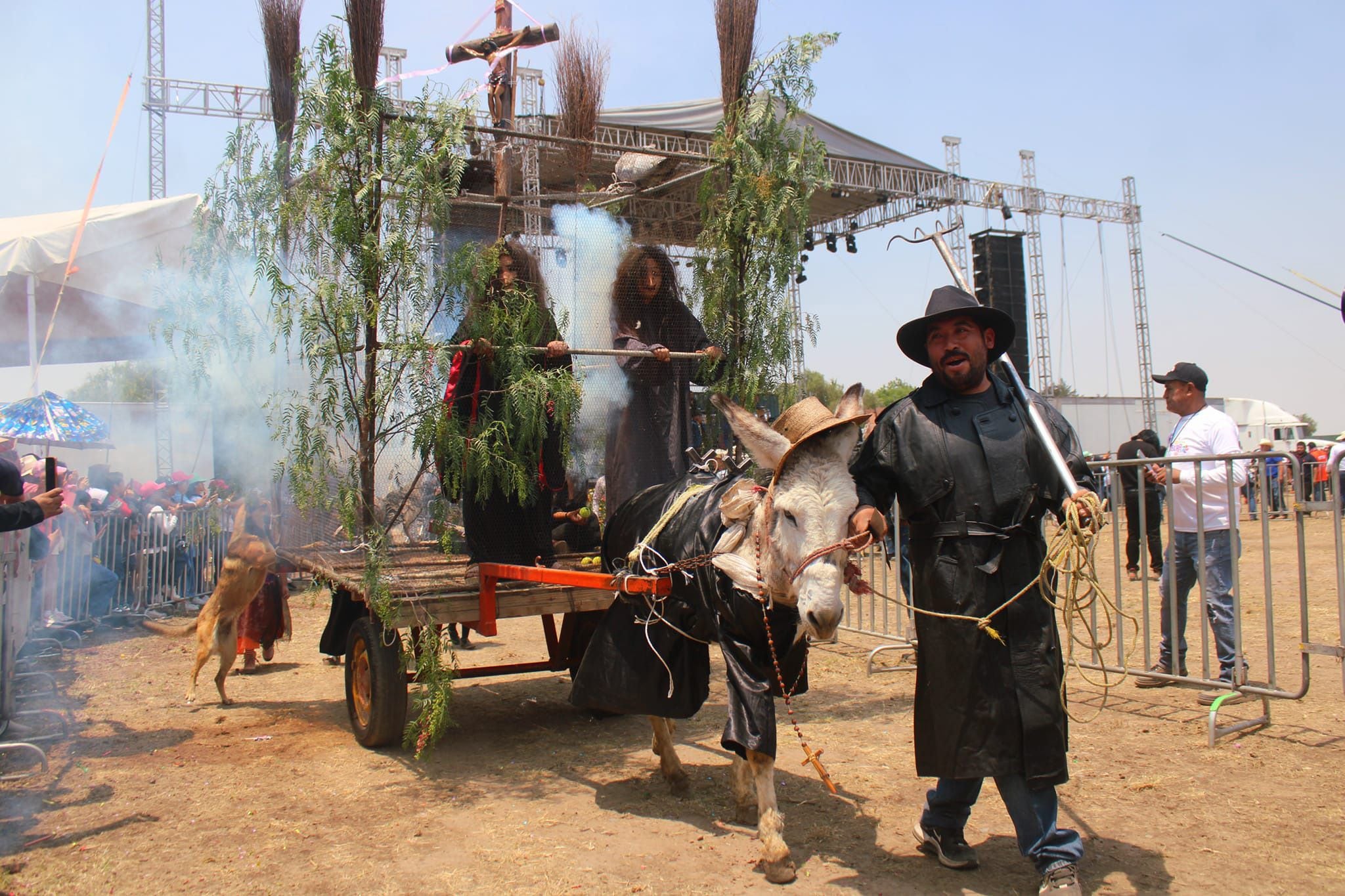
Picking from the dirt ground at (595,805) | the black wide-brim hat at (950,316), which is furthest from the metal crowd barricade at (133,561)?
the black wide-brim hat at (950,316)

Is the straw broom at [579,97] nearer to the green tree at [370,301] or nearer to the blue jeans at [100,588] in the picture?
the green tree at [370,301]

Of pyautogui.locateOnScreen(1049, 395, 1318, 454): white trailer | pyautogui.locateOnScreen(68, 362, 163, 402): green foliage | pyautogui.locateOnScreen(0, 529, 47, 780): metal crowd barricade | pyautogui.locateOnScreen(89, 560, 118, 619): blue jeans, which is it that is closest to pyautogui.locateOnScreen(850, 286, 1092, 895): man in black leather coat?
pyautogui.locateOnScreen(0, 529, 47, 780): metal crowd barricade

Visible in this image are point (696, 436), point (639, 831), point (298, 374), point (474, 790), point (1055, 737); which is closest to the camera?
point (1055, 737)

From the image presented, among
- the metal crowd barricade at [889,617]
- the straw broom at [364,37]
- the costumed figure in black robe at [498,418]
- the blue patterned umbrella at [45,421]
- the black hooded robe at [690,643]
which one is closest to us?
the black hooded robe at [690,643]

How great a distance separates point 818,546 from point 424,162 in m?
2.97

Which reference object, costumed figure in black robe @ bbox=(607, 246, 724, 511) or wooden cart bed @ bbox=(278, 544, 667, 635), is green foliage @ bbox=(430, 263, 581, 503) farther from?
costumed figure in black robe @ bbox=(607, 246, 724, 511)

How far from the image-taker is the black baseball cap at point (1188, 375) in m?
6.14

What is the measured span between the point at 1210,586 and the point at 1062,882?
336cm

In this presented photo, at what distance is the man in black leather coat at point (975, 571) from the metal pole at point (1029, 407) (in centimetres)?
5

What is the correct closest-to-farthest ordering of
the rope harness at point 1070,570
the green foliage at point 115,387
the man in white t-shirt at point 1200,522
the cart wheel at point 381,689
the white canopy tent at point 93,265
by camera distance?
the rope harness at point 1070,570
the cart wheel at point 381,689
the man in white t-shirt at point 1200,522
the white canopy tent at point 93,265
the green foliage at point 115,387

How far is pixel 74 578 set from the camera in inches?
370

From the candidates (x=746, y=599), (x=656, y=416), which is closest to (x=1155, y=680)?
(x=656, y=416)

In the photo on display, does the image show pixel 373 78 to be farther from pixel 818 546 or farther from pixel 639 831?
pixel 639 831

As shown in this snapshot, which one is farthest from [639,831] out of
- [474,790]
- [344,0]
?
[344,0]
